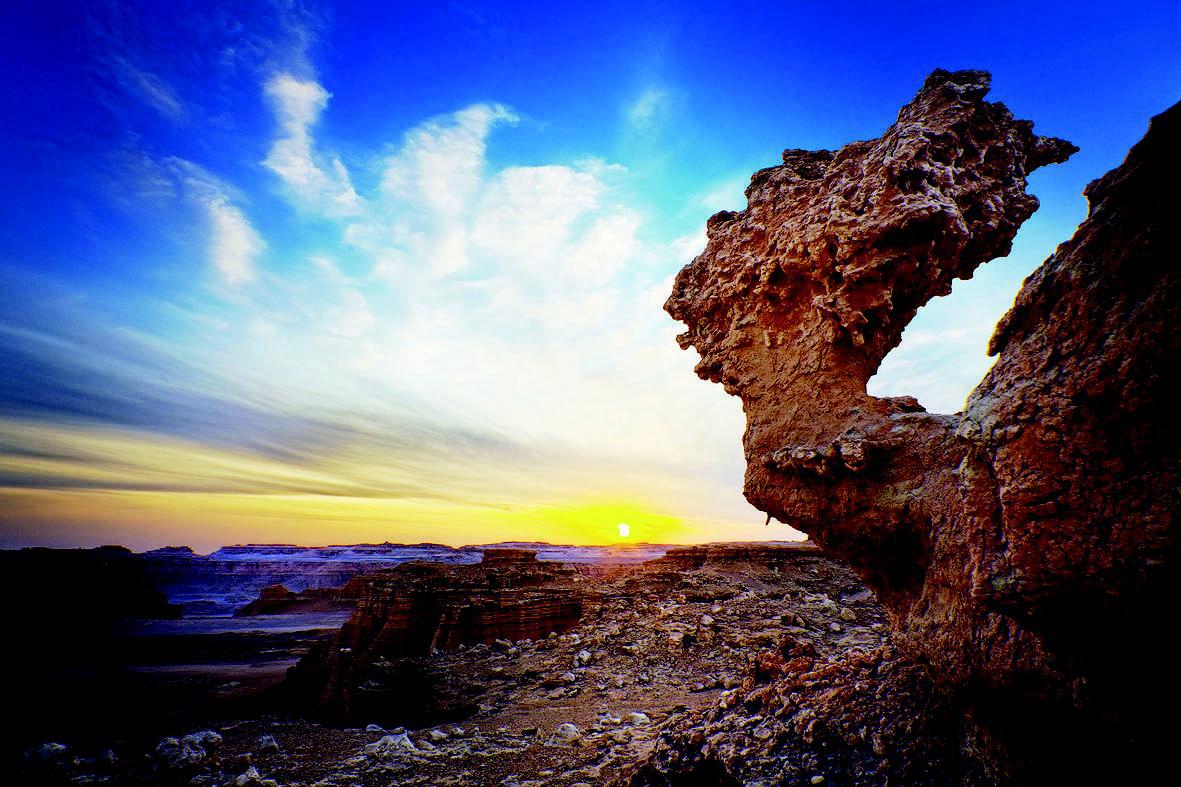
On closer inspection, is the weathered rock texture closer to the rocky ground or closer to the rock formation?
the rocky ground

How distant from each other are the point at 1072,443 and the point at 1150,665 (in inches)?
40.1

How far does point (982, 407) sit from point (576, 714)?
857cm

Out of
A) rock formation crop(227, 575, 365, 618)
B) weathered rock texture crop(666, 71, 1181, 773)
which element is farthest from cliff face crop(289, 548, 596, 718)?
rock formation crop(227, 575, 365, 618)

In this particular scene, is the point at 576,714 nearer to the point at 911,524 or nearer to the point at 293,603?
the point at 911,524

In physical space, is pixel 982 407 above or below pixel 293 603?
above

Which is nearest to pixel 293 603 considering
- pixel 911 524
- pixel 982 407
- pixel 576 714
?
pixel 576 714

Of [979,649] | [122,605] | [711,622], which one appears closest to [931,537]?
[979,649]

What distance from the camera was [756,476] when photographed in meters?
5.04

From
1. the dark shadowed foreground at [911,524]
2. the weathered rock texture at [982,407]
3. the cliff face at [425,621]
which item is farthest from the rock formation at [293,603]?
the weathered rock texture at [982,407]

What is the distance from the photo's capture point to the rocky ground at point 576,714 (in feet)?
18.7

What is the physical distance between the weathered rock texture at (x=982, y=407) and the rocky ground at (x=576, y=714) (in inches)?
60.8

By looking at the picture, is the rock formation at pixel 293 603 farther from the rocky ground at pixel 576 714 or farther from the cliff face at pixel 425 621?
the rocky ground at pixel 576 714

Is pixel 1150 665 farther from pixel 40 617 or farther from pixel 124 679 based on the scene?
pixel 40 617

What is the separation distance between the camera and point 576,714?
331 inches
